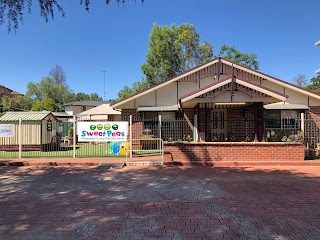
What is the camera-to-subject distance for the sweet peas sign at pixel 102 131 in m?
12.9

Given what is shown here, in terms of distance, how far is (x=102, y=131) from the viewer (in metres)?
12.9

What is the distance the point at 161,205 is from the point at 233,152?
21.2ft

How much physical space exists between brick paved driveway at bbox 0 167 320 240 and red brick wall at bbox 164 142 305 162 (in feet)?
6.16

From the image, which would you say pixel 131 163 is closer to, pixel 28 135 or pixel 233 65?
pixel 28 135

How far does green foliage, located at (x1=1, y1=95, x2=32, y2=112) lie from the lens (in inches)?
2313

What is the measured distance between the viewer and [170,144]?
1209 cm

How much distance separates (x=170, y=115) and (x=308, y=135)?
7009mm

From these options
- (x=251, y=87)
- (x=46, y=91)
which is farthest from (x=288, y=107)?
(x=46, y=91)

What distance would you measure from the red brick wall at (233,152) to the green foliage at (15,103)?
55.0 m

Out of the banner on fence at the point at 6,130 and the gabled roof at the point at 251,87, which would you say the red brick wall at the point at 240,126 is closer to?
the gabled roof at the point at 251,87

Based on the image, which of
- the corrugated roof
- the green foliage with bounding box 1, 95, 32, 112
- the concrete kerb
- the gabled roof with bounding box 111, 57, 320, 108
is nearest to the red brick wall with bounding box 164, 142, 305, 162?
the concrete kerb

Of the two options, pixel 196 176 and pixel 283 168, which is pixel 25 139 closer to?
pixel 196 176

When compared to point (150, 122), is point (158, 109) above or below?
above

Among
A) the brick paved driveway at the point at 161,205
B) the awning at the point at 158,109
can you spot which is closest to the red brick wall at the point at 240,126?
the awning at the point at 158,109
